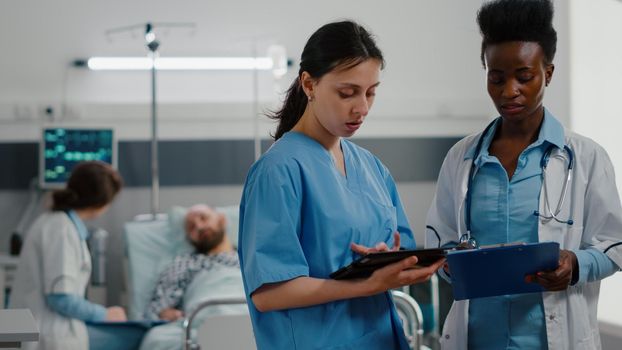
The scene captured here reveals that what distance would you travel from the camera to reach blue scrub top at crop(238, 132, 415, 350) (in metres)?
1.74

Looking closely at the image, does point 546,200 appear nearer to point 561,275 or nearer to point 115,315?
point 561,275

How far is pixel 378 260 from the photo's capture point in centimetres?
166

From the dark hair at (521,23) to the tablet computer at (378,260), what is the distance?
1.85 ft

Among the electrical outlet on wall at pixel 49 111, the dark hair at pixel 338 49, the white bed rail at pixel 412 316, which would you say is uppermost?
the dark hair at pixel 338 49

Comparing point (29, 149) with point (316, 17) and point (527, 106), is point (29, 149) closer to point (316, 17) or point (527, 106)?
point (316, 17)

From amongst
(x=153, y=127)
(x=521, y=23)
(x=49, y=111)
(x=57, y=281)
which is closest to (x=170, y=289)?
(x=57, y=281)

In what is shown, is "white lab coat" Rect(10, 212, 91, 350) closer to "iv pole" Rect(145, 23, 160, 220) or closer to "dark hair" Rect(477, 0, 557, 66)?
"iv pole" Rect(145, 23, 160, 220)

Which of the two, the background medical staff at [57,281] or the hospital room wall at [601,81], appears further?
the background medical staff at [57,281]

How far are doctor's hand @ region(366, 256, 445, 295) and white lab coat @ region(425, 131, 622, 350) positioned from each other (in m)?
0.35

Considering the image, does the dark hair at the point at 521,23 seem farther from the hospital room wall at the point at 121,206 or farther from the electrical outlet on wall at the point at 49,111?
the electrical outlet on wall at the point at 49,111

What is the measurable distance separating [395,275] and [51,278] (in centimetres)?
272

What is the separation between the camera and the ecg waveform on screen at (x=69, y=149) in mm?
5492

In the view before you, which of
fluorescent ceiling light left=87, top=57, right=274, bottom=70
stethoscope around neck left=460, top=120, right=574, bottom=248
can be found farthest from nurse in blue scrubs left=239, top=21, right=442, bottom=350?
fluorescent ceiling light left=87, top=57, right=274, bottom=70

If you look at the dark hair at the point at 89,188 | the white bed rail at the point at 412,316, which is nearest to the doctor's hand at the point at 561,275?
the white bed rail at the point at 412,316
